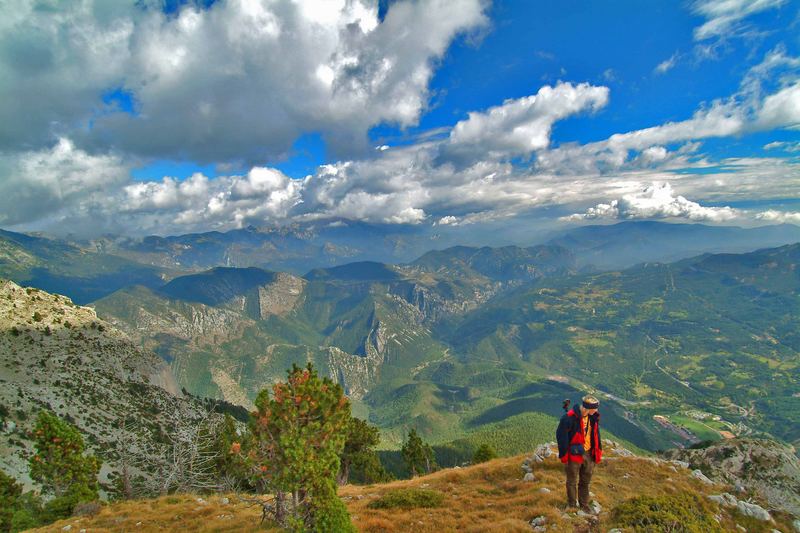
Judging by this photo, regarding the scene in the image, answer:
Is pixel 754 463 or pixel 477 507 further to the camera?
pixel 754 463

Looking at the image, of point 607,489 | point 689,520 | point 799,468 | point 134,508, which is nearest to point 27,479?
point 134,508

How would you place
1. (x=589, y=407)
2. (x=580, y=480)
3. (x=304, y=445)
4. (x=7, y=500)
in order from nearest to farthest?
(x=304, y=445)
(x=589, y=407)
(x=580, y=480)
(x=7, y=500)

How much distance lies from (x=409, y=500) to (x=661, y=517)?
49.8 ft

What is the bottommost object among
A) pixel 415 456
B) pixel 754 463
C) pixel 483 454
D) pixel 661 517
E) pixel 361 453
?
pixel 415 456

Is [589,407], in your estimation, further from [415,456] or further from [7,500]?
[415,456]

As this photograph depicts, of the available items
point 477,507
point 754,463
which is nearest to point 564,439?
point 477,507

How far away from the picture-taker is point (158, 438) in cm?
8019

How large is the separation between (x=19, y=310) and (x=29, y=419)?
144ft

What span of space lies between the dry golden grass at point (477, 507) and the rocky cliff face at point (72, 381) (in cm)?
2997

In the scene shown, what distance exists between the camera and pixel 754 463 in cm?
4672

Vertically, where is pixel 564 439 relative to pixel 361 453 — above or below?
above

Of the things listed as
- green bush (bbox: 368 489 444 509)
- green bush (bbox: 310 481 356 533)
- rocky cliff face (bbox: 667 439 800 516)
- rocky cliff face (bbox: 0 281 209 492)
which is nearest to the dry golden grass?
green bush (bbox: 368 489 444 509)

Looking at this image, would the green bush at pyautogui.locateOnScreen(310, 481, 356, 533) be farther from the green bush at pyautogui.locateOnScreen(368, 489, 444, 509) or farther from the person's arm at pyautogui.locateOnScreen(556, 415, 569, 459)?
the person's arm at pyautogui.locateOnScreen(556, 415, 569, 459)

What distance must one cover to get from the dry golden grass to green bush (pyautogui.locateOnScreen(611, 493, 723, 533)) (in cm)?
109
